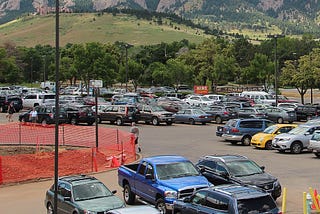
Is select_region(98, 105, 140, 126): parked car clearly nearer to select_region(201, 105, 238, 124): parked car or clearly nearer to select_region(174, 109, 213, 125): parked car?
select_region(174, 109, 213, 125): parked car

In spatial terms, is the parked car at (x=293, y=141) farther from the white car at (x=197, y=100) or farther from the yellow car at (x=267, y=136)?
the white car at (x=197, y=100)

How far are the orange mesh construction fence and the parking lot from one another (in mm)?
1181

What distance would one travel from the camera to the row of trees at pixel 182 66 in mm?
63594

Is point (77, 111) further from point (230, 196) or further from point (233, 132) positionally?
point (230, 196)

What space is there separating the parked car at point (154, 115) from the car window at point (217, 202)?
1207 inches

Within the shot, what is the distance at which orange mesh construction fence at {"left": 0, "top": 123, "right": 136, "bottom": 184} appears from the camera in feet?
73.7

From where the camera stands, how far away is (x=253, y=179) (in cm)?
1652

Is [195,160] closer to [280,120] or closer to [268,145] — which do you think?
[268,145]

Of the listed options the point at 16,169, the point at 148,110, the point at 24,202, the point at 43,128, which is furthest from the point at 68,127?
the point at 24,202

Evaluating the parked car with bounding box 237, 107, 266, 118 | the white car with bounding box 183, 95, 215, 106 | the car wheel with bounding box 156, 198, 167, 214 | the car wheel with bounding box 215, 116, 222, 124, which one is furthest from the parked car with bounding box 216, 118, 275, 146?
the white car with bounding box 183, 95, 215, 106

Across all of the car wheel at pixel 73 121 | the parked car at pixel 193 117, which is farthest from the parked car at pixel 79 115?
the parked car at pixel 193 117

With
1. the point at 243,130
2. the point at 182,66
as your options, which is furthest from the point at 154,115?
the point at 182,66

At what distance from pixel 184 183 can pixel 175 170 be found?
0.98m

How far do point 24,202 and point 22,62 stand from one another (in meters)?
107
